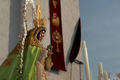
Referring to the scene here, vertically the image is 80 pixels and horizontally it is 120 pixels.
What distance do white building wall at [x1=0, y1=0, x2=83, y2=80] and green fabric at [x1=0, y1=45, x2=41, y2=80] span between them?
0.90m

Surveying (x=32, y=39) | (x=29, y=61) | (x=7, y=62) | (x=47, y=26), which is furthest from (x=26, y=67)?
(x=47, y=26)

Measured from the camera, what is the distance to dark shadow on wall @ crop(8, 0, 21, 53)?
3497 mm

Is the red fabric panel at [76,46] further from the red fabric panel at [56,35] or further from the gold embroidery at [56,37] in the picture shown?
the gold embroidery at [56,37]

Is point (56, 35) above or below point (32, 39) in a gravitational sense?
above

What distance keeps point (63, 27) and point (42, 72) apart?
10.7 feet

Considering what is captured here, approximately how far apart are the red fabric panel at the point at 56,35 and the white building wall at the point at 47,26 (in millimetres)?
159

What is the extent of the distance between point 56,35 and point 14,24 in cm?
165

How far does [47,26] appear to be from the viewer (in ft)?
16.1

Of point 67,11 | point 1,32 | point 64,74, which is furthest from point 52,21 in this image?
point 1,32

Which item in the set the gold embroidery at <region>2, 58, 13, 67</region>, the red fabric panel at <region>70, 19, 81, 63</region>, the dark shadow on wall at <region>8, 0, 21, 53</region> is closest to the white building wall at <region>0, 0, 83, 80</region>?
the dark shadow on wall at <region>8, 0, 21, 53</region>

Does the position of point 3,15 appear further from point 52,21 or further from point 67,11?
point 67,11

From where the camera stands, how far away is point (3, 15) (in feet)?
11.5

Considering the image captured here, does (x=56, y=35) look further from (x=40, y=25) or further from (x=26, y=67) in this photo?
(x=26, y=67)

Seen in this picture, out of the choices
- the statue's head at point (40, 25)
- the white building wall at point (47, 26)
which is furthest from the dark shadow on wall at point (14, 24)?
the statue's head at point (40, 25)
